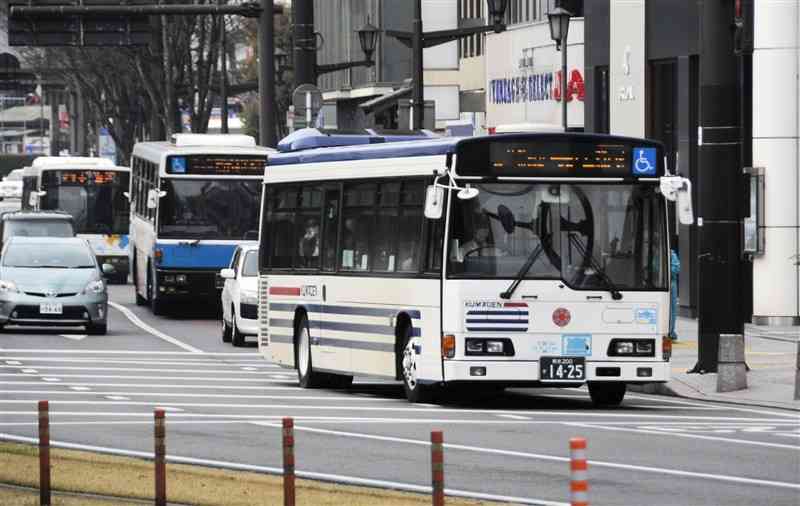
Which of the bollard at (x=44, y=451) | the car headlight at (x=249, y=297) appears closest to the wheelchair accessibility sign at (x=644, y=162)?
the bollard at (x=44, y=451)

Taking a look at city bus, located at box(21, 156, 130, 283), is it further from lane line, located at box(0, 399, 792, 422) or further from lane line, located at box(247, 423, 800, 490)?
lane line, located at box(247, 423, 800, 490)

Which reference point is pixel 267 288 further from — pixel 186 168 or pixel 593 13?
pixel 593 13

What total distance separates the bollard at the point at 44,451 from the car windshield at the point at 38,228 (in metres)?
34.5

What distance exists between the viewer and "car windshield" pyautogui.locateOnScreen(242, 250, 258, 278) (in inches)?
1438

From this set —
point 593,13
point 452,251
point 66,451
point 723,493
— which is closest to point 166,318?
point 593,13

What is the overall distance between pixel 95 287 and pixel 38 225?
11.8 meters

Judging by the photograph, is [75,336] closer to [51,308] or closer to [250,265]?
[51,308]

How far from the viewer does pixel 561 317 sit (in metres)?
22.6

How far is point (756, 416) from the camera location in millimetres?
22297

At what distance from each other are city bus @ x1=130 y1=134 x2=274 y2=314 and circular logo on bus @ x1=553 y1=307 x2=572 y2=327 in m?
20.9

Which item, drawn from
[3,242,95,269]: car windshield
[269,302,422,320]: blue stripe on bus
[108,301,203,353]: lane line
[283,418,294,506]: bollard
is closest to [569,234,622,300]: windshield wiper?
[269,302,422,320]: blue stripe on bus

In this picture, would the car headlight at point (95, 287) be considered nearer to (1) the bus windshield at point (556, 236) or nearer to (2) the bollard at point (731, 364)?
(2) the bollard at point (731, 364)

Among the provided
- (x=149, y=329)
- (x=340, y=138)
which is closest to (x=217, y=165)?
(x=149, y=329)

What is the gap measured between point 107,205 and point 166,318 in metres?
20.0
